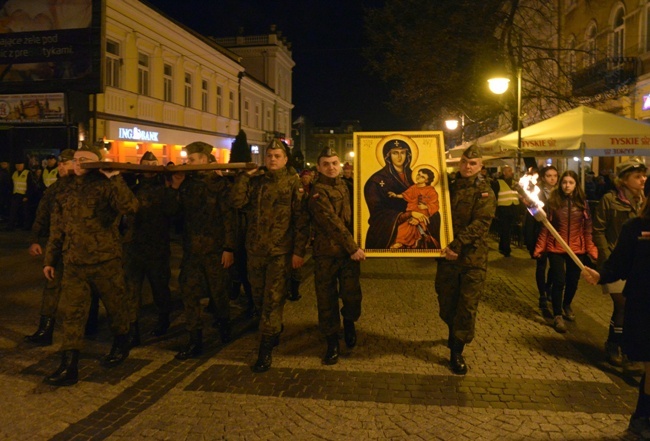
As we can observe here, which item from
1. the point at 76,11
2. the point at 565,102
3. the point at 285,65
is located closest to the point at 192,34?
the point at 76,11

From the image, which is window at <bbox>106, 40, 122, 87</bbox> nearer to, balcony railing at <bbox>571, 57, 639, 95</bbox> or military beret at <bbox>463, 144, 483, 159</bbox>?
balcony railing at <bbox>571, 57, 639, 95</bbox>

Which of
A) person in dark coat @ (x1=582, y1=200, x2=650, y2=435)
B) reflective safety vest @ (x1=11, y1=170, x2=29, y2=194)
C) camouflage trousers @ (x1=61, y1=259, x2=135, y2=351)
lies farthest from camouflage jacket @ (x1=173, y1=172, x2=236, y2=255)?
reflective safety vest @ (x1=11, y1=170, x2=29, y2=194)

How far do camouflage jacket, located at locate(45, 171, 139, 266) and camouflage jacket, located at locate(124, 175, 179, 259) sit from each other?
0.71 meters

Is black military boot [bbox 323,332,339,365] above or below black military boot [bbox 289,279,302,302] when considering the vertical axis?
below

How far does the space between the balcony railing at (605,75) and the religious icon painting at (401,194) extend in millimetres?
16415

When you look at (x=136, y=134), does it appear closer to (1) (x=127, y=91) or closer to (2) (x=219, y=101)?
(1) (x=127, y=91)

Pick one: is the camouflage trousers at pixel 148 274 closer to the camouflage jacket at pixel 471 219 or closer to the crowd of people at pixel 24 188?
the camouflage jacket at pixel 471 219

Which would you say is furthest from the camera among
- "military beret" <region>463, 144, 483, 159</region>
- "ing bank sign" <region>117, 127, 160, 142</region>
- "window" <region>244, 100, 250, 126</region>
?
"window" <region>244, 100, 250, 126</region>

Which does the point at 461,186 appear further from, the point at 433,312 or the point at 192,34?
the point at 192,34

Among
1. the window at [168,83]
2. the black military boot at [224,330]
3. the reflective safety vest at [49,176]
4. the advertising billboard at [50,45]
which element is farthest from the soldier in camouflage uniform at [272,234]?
the window at [168,83]

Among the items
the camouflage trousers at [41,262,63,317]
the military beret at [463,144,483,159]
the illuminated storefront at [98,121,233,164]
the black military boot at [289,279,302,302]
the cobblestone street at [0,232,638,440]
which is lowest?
the cobblestone street at [0,232,638,440]

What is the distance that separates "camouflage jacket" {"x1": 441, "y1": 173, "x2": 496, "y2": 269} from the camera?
4.93 metres

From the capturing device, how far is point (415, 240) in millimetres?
5160

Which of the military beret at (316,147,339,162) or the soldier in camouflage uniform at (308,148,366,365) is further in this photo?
the military beret at (316,147,339,162)
